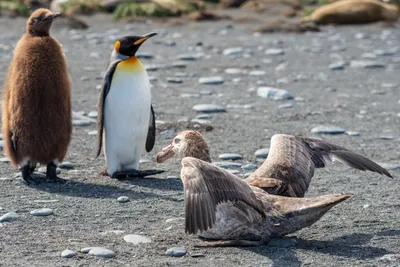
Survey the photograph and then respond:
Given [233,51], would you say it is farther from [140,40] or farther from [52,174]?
[52,174]

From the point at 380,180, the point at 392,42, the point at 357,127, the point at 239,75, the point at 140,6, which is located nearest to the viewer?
the point at 380,180

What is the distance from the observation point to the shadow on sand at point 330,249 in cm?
447

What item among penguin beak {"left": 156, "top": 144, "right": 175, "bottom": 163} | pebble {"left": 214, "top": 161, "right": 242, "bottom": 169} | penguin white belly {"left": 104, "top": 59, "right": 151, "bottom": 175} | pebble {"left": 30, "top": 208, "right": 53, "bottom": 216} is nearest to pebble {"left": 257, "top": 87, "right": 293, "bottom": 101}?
pebble {"left": 214, "top": 161, "right": 242, "bottom": 169}

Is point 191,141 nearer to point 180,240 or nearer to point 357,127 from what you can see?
point 180,240

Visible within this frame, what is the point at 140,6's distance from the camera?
19.2 metres

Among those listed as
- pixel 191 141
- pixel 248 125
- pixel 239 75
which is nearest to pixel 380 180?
pixel 191 141

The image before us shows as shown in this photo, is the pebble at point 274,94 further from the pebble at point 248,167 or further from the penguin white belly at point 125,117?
the penguin white belly at point 125,117

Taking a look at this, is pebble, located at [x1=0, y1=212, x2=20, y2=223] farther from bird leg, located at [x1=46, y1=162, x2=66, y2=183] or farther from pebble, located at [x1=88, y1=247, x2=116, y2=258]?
bird leg, located at [x1=46, y1=162, x2=66, y2=183]

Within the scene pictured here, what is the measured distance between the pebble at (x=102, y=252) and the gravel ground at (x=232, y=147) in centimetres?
3

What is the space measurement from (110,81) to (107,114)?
0.79 feet

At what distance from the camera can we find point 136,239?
4770 millimetres

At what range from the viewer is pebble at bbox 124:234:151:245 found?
4742 mm

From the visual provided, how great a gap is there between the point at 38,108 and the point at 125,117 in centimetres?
69

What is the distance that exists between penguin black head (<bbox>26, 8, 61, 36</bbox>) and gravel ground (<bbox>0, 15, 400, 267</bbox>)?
1.02 meters
